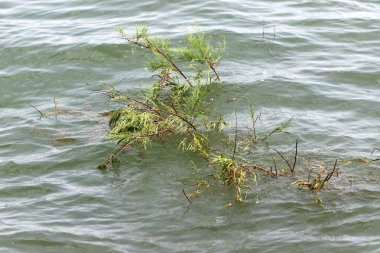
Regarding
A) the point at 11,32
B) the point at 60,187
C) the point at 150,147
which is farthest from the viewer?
the point at 11,32

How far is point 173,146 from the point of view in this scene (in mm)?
7332

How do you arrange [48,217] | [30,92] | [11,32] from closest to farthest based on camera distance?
1. [48,217]
2. [30,92]
3. [11,32]

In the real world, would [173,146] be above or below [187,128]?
below

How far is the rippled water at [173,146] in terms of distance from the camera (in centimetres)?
579

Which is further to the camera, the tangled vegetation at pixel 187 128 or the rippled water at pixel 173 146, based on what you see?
the tangled vegetation at pixel 187 128

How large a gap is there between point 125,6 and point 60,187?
6.36 metres

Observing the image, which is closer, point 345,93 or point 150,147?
point 150,147

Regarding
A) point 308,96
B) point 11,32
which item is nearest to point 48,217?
point 308,96

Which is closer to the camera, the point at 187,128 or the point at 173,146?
the point at 187,128

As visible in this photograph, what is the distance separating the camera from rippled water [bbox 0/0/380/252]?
19.0 feet

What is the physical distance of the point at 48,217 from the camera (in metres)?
6.11

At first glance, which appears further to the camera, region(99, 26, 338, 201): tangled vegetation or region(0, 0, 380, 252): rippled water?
region(99, 26, 338, 201): tangled vegetation

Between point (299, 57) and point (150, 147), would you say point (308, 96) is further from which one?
point (150, 147)

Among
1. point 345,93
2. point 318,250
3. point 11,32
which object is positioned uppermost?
point 11,32
